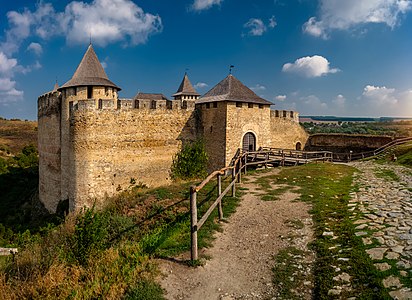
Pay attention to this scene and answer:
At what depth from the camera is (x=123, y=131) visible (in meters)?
16.7

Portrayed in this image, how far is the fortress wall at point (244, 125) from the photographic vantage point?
17.7 m

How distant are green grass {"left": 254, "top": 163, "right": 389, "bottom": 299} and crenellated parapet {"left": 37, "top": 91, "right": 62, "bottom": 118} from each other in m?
13.7

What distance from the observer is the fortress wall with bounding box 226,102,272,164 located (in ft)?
58.1

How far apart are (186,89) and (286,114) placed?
70.2ft

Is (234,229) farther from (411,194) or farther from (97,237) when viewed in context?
(411,194)

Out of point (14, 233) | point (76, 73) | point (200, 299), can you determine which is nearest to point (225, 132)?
point (76, 73)

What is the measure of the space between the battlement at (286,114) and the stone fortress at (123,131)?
1.69 ft

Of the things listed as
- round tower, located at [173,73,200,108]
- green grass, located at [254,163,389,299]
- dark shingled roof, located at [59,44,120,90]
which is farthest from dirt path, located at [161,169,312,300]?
round tower, located at [173,73,200,108]

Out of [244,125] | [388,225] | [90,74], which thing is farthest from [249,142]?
[388,225]

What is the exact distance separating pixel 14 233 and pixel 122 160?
361 inches

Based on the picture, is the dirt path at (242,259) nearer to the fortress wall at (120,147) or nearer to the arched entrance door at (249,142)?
the fortress wall at (120,147)

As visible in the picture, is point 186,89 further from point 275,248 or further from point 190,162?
point 275,248

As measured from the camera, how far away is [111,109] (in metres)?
16.3

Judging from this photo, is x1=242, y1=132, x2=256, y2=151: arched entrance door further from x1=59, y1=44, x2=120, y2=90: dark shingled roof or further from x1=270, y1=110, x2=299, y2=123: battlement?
x1=59, y1=44, x2=120, y2=90: dark shingled roof
